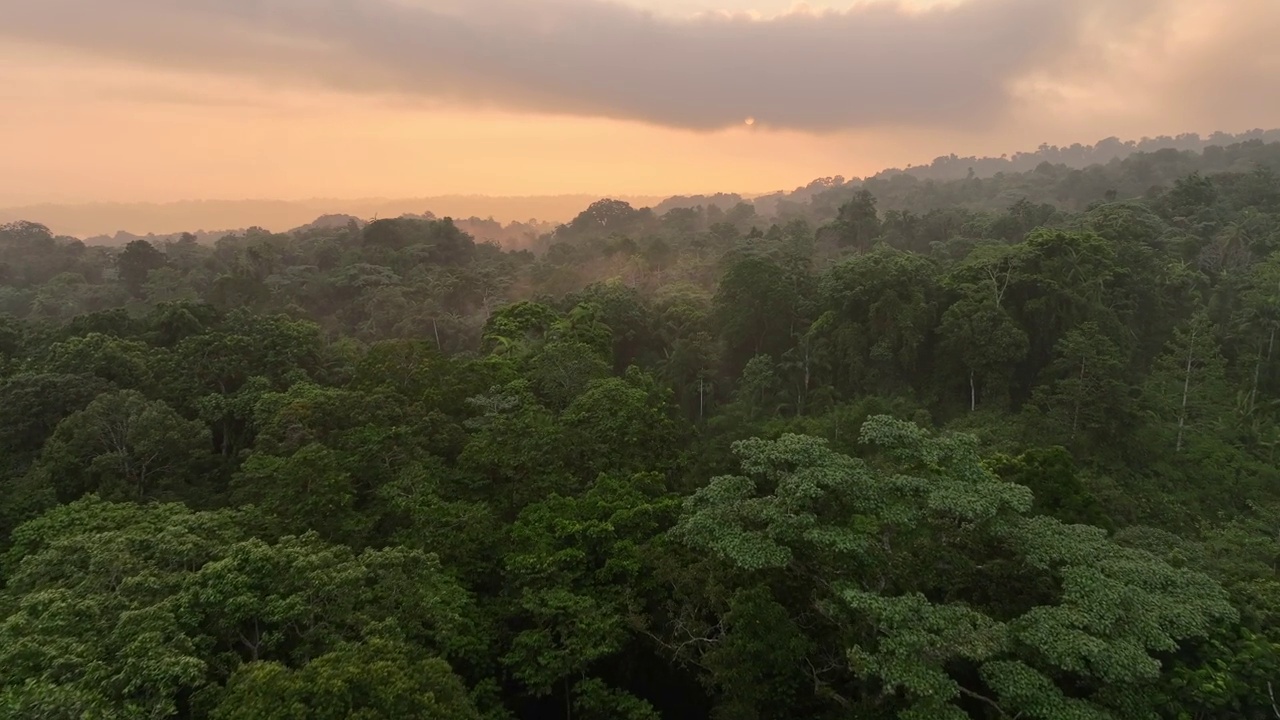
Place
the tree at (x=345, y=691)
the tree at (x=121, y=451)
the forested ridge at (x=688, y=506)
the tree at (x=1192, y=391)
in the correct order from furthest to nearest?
the tree at (x=1192, y=391)
the tree at (x=121, y=451)
the forested ridge at (x=688, y=506)
the tree at (x=345, y=691)

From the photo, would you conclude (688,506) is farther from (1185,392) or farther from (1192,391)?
(1192,391)

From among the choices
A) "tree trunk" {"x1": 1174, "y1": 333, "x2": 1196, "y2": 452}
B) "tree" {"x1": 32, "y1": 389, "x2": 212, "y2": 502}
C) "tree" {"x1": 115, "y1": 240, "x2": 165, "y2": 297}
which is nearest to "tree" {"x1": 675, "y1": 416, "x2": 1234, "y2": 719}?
"tree" {"x1": 32, "y1": 389, "x2": 212, "y2": 502}

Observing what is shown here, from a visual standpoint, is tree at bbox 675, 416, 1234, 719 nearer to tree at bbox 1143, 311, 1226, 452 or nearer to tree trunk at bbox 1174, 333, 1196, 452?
tree trunk at bbox 1174, 333, 1196, 452

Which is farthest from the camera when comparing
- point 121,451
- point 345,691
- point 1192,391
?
point 1192,391

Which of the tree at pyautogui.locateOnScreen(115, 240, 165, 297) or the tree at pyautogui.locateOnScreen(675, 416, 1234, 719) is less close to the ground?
the tree at pyautogui.locateOnScreen(115, 240, 165, 297)

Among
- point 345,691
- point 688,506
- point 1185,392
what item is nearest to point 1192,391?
point 1185,392

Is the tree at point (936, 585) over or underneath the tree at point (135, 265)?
underneath

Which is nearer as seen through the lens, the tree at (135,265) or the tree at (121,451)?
the tree at (121,451)

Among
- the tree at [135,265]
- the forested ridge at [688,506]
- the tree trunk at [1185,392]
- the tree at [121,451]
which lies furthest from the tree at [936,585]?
the tree at [135,265]

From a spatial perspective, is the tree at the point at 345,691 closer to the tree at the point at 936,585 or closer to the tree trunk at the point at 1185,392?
the tree at the point at 936,585

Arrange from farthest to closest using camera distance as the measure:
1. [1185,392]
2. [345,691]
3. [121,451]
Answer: [1185,392] < [121,451] < [345,691]
